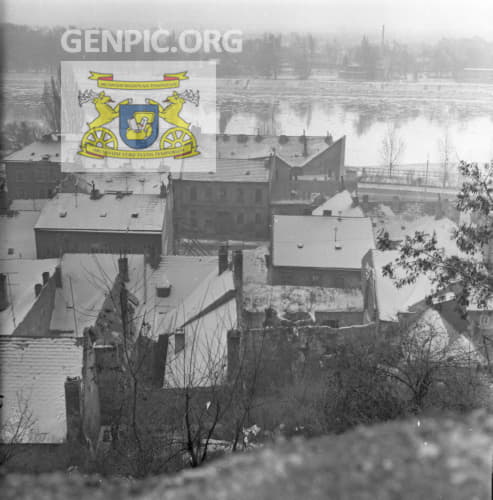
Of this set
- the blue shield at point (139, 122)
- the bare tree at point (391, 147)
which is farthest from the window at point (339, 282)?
the bare tree at point (391, 147)

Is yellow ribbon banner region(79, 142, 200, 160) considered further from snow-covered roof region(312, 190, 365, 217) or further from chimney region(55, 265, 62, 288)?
chimney region(55, 265, 62, 288)

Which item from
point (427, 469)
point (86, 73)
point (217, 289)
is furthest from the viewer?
point (86, 73)

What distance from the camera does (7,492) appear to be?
4.33ft

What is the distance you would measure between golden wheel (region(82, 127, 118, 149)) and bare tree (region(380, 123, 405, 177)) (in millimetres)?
8092

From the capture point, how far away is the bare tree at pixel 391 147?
18.9 metres

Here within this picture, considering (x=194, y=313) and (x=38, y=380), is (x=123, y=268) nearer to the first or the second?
(x=194, y=313)

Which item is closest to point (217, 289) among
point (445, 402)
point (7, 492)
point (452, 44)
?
point (445, 402)

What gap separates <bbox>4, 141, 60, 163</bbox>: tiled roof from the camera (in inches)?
690

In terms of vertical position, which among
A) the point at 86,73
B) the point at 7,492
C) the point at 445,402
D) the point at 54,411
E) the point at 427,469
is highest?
the point at 86,73

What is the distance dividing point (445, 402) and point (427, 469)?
401cm

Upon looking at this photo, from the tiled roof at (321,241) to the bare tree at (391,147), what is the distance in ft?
16.8

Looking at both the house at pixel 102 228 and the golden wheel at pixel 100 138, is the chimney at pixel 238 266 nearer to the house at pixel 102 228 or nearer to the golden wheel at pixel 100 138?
the house at pixel 102 228

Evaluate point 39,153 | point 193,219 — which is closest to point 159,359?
point 193,219

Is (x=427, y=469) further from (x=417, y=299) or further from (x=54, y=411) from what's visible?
(x=417, y=299)
